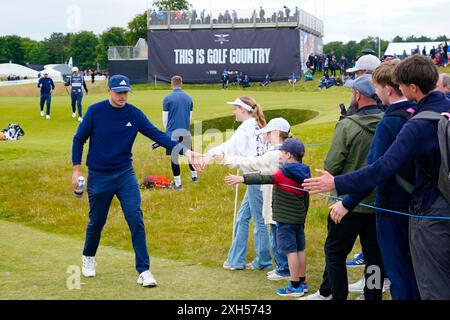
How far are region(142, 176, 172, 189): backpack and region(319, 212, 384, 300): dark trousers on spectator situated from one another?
8.10 meters

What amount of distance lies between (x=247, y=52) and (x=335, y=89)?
619 inches

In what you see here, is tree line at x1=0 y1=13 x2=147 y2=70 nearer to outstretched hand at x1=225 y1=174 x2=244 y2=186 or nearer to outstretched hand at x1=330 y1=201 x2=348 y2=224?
outstretched hand at x1=225 y1=174 x2=244 y2=186

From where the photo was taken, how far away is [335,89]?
142ft

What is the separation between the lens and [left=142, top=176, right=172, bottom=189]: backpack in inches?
576

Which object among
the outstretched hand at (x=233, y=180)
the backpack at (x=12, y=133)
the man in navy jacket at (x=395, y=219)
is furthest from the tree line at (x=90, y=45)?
the man in navy jacket at (x=395, y=219)

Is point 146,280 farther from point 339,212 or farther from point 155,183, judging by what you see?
point 155,183

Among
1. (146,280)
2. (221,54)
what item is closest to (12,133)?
(146,280)

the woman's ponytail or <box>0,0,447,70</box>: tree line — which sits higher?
<box>0,0,447,70</box>: tree line

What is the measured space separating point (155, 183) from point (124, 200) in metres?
6.70

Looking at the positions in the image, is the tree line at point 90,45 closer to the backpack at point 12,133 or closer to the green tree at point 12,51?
the green tree at point 12,51

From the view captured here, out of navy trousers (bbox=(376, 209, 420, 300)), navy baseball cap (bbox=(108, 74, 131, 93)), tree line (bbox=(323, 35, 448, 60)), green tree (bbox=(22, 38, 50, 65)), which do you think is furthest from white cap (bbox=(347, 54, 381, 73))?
green tree (bbox=(22, 38, 50, 65))

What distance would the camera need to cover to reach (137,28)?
100 m

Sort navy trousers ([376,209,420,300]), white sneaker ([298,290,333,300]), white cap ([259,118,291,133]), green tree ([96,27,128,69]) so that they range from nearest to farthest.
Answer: navy trousers ([376,209,420,300]), white sneaker ([298,290,333,300]), white cap ([259,118,291,133]), green tree ([96,27,128,69])
